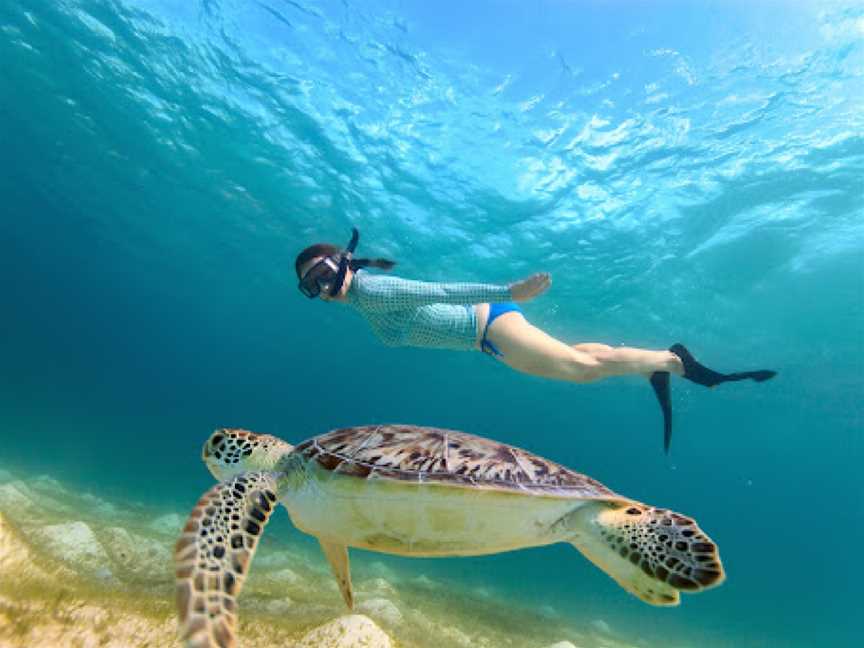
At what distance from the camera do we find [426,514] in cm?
243

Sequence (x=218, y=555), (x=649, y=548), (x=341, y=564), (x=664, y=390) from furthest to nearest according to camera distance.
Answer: (x=664, y=390) < (x=341, y=564) < (x=649, y=548) < (x=218, y=555)

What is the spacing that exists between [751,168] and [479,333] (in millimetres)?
10813

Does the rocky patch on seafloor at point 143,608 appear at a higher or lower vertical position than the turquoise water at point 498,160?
lower

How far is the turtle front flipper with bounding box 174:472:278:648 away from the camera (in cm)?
178

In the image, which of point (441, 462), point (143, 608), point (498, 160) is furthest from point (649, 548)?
point (498, 160)

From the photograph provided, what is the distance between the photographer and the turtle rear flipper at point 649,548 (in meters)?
2.04

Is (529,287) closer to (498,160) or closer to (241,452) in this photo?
(241,452)

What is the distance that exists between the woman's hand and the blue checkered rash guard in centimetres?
8

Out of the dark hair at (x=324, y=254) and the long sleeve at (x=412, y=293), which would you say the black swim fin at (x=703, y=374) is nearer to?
the long sleeve at (x=412, y=293)

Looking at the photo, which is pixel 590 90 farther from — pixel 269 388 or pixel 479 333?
pixel 269 388

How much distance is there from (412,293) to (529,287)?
1.26m

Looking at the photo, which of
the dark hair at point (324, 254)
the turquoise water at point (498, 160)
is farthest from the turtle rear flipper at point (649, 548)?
the turquoise water at point (498, 160)

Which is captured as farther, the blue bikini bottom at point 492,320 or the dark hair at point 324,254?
the blue bikini bottom at point 492,320

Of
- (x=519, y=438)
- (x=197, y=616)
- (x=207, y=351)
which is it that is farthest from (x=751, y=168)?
(x=519, y=438)
